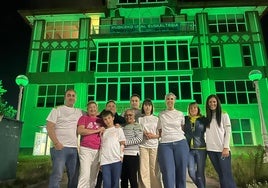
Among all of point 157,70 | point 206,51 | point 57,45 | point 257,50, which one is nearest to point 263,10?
point 257,50

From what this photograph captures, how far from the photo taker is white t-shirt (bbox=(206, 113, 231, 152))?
546 centimetres

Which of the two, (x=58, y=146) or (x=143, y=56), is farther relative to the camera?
(x=143, y=56)

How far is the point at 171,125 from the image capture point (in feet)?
18.0

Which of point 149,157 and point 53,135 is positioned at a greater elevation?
point 53,135

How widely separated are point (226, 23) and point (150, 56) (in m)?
8.00

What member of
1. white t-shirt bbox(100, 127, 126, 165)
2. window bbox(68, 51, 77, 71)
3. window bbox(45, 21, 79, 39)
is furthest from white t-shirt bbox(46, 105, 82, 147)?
window bbox(45, 21, 79, 39)

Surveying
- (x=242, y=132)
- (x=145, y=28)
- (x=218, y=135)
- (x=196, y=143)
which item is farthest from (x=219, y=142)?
(x=145, y=28)

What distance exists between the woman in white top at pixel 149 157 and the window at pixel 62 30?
70.5 ft

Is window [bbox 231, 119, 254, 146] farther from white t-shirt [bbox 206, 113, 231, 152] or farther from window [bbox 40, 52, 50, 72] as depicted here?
window [bbox 40, 52, 50, 72]

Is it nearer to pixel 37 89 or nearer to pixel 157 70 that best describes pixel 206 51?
pixel 157 70

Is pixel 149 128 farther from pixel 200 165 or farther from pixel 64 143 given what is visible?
pixel 64 143

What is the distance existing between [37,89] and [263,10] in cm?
2198

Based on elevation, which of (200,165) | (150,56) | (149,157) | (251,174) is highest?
(150,56)

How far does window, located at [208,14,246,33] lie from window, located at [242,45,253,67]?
1.84 metres
